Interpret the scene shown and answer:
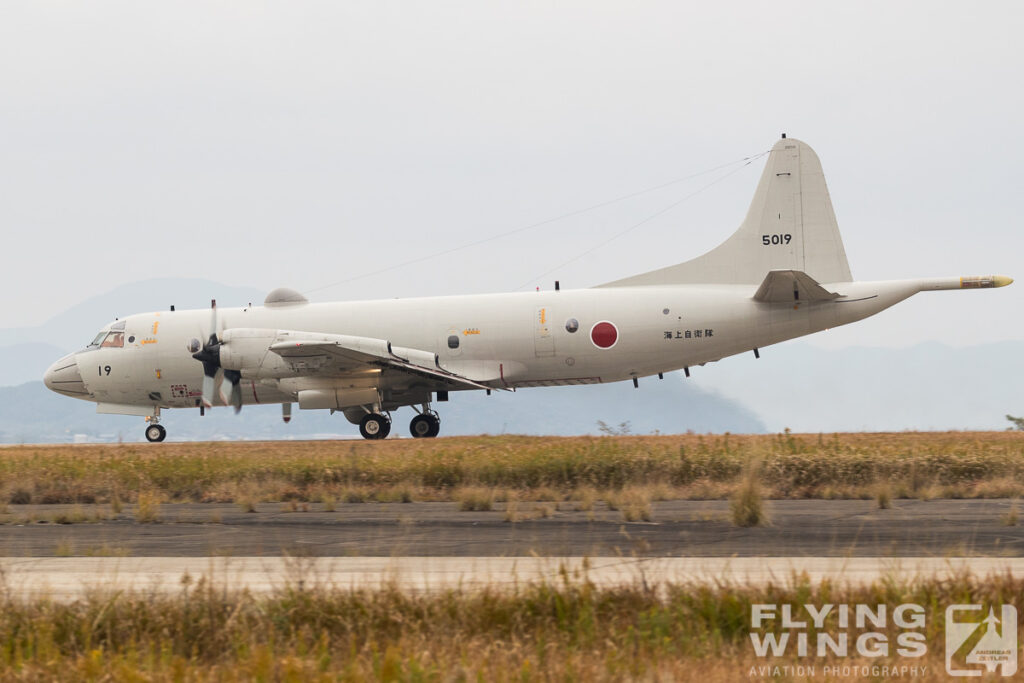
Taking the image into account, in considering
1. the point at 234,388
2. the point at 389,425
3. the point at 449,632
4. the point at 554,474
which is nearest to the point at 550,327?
the point at 389,425

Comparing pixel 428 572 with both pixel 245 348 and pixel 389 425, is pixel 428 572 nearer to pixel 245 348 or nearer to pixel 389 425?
pixel 245 348

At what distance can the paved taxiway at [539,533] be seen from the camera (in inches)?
563

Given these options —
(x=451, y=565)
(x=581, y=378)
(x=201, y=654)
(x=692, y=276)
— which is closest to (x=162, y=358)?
(x=581, y=378)

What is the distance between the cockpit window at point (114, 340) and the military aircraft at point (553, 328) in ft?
5.46

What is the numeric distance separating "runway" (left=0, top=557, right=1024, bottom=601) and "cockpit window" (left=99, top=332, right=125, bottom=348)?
24.9m

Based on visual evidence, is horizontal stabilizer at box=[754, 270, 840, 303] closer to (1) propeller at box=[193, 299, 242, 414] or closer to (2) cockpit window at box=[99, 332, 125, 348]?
(1) propeller at box=[193, 299, 242, 414]

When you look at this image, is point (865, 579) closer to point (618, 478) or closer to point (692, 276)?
point (618, 478)

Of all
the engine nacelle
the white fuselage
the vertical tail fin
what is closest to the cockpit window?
the white fuselage

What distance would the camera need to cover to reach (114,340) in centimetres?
3819

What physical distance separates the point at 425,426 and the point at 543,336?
5380 millimetres

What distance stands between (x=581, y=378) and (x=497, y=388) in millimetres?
2869

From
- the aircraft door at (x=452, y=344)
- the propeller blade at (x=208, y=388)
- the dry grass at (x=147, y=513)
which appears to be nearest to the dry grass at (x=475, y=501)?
the dry grass at (x=147, y=513)

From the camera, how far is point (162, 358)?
37.3 metres

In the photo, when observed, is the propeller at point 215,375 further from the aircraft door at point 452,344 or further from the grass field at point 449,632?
the grass field at point 449,632
